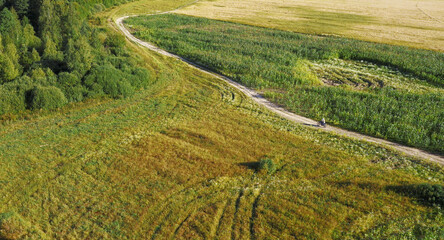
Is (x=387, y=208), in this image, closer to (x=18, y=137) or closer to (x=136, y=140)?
(x=136, y=140)

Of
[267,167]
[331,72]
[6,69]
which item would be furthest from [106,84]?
[331,72]

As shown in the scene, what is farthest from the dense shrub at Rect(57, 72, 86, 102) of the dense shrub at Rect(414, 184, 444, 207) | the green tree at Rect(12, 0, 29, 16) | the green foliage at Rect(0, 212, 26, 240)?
the green tree at Rect(12, 0, 29, 16)

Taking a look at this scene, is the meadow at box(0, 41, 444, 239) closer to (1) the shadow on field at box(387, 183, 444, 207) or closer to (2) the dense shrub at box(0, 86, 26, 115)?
(1) the shadow on field at box(387, 183, 444, 207)

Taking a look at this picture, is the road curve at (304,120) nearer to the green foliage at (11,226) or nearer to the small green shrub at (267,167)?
the small green shrub at (267,167)

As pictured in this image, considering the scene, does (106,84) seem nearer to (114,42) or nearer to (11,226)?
(114,42)

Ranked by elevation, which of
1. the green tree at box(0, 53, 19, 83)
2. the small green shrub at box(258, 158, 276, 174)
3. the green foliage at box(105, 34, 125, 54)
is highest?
the green foliage at box(105, 34, 125, 54)

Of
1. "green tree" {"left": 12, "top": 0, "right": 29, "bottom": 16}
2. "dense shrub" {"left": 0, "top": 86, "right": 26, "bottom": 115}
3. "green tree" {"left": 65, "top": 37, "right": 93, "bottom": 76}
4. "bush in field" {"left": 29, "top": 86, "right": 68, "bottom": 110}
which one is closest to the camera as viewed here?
"dense shrub" {"left": 0, "top": 86, "right": 26, "bottom": 115}

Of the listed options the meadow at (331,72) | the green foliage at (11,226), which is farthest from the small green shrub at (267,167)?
the green foliage at (11,226)
